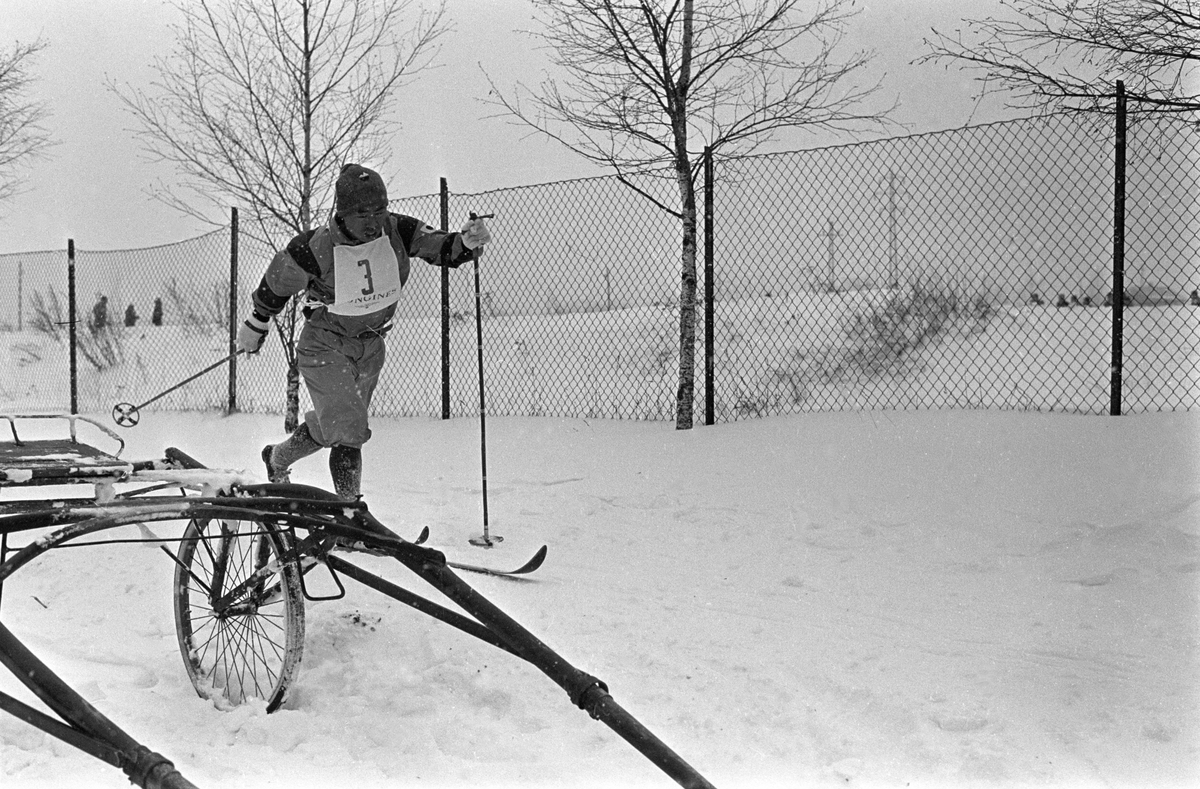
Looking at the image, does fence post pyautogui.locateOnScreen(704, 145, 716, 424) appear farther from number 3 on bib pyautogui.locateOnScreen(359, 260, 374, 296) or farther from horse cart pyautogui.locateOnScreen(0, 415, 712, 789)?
number 3 on bib pyautogui.locateOnScreen(359, 260, 374, 296)

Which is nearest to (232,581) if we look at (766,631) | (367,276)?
(367,276)

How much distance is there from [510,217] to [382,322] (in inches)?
213

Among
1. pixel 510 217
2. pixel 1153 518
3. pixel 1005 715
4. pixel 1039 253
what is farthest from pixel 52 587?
pixel 1039 253

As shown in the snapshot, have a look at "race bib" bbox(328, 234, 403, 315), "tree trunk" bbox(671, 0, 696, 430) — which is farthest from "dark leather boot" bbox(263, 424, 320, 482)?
"tree trunk" bbox(671, 0, 696, 430)

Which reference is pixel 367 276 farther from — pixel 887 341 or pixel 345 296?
pixel 887 341

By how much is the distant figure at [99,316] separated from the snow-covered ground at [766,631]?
475 inches

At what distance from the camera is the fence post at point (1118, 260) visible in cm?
634

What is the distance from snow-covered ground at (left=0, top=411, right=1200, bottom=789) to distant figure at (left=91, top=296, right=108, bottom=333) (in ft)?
39.6

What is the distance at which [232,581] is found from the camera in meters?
3.64

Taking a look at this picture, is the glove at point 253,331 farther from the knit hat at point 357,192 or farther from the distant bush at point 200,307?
the distant bush at point 200,307

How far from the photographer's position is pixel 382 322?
4.30 m

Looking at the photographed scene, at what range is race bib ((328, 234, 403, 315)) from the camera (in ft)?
12.9

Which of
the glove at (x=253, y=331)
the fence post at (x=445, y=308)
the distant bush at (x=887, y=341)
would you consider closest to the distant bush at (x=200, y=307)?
the fence post at (x=445, y=308)

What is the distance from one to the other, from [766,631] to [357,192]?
2433 millimetres
